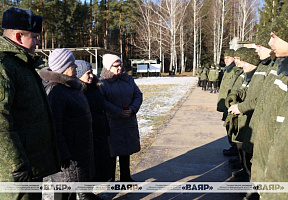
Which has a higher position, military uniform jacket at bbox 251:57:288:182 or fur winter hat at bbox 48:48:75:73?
fur winter hat at bbox 48:48:75:73

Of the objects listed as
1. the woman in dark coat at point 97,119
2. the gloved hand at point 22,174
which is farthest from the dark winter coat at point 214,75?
the gloved hand at point 22,174

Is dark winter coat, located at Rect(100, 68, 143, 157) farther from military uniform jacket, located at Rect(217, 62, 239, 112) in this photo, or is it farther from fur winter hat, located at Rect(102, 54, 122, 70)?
military uniform jacket, located at Rect(217, 62, 239, 112)

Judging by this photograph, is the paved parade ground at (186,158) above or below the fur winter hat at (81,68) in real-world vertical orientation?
below

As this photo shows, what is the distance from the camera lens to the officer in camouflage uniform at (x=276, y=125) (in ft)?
4.72

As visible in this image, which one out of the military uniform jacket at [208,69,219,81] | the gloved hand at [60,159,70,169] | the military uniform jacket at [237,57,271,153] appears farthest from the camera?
the military uniform jacket at [208,69,219,81]

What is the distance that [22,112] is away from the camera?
1838 millimetres

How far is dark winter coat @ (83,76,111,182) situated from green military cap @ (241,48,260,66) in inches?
77.5

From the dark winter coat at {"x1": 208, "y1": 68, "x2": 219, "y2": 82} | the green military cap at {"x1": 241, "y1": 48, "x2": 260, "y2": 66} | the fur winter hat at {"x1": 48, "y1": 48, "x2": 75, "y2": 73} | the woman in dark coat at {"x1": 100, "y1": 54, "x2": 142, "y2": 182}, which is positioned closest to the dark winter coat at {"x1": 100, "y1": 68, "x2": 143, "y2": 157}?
the woman in dark coat at {"x1": 100, "y1": 54, "x2": 142, "y2": 182}

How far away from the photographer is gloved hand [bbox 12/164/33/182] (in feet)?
5.34

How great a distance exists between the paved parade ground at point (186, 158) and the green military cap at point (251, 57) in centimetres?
165

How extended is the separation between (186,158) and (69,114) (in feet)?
8.49

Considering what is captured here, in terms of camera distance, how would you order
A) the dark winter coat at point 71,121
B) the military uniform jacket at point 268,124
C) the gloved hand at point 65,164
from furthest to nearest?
1. the dark winter coat at point 71,121
2. the gloved hand at point 65,164
3. the military uniform jacket at point 268,124

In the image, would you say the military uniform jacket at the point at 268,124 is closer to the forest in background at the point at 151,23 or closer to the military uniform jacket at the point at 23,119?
the military uniform jacket at the point at 23,119

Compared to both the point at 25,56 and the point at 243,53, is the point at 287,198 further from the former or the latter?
the point at 243,53
